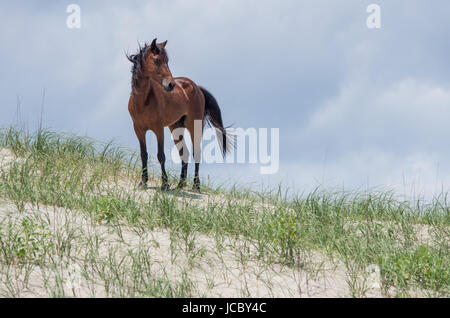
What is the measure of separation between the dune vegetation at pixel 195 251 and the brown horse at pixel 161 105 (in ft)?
5.58

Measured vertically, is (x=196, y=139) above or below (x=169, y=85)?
below

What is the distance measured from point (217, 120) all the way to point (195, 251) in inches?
214

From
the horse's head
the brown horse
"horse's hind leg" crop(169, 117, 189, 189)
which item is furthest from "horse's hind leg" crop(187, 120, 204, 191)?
the horse's head

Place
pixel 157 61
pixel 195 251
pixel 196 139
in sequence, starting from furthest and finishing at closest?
pixel 196 139
pixel 157 61
pixel 195 251

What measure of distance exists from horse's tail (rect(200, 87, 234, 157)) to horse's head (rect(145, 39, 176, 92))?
8.17 feet

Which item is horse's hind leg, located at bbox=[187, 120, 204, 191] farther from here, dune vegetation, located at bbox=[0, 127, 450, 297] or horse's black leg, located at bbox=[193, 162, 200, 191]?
dune vegetation, located at bbox=[0, 127, 450, 297]

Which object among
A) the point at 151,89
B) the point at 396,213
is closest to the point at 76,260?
the point at 151,89

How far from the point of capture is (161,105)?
23.3 ft

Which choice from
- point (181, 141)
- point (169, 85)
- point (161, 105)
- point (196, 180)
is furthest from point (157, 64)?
point (196, 180)

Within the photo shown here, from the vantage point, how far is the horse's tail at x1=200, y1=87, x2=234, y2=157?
30.2 ft

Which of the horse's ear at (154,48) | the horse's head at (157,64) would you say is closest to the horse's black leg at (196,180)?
the horse's head at (157,64)

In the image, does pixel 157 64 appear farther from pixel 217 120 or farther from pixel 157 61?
pixel 217 120
